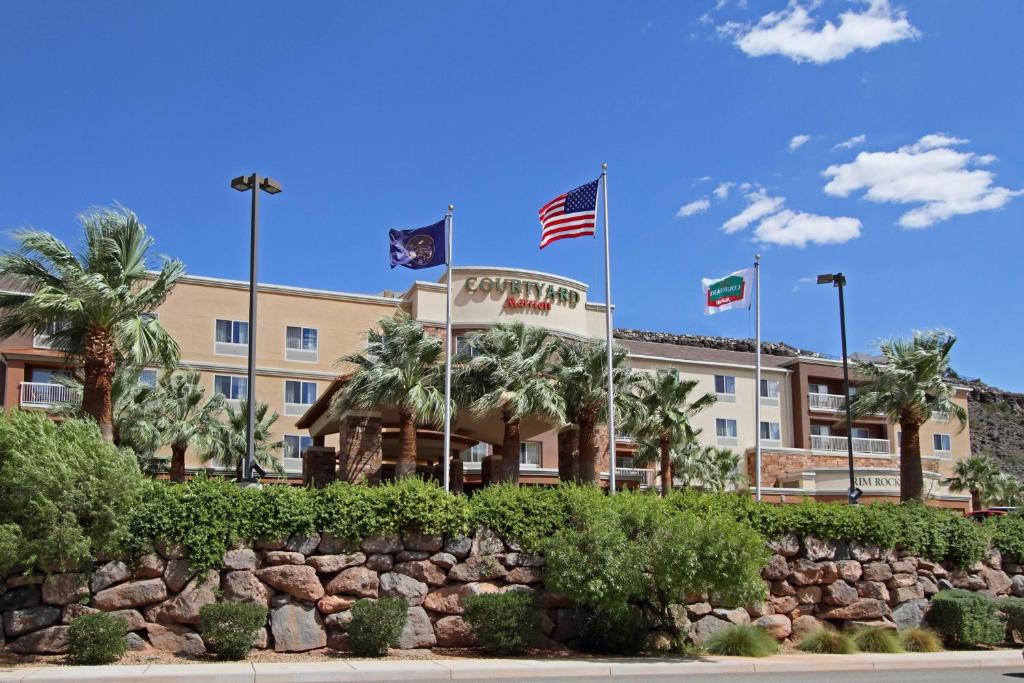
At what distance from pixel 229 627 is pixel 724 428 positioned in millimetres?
53818

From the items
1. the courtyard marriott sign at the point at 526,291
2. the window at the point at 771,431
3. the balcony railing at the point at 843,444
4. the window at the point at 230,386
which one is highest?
the courtyard marriott sign at the point at 526,291

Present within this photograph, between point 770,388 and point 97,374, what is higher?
point 770,388

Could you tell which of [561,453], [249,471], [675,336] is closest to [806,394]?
[561,453]

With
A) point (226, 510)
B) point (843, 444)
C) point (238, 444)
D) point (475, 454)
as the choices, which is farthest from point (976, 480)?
point (226, 510)

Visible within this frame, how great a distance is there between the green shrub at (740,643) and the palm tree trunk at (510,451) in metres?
12.4

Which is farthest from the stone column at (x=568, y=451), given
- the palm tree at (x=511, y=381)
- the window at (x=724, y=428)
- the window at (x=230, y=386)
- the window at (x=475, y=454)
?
the window at (x=724, y=428)

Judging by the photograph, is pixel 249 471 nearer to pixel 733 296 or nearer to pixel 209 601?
pixel 209 601

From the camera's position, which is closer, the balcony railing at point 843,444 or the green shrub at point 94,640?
the green shrub at point 94,640

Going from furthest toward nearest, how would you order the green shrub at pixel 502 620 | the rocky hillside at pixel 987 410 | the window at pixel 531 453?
the rocky hillside at pixel 987 410 < the window at pixel 531 453 < the green shrub at pixel 502 620

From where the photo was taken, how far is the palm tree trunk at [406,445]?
97.5 feet

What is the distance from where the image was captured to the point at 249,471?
19234mm

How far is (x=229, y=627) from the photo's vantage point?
15734 mm

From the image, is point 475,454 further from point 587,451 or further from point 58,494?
point 58,494

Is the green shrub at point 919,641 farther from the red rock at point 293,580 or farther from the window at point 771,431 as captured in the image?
the window at point 771,431
